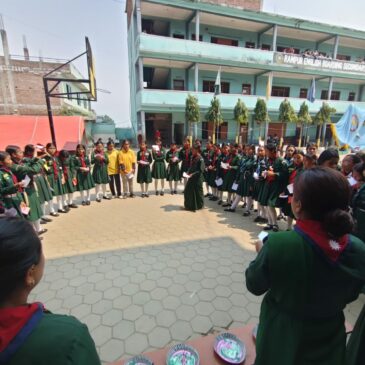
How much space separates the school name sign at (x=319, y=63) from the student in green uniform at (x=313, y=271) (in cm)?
2108

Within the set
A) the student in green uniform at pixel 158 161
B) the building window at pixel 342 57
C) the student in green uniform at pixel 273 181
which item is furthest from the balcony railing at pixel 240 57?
the student in green uniform at pixel 273 181

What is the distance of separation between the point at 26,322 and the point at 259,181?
5.33 metres

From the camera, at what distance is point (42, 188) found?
17.8 feet

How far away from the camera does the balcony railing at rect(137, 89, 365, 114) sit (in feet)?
53.7

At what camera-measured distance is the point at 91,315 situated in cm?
290

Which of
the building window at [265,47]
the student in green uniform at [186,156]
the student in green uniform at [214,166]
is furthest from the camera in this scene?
the building window at [265,47]

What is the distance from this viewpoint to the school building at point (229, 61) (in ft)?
53.6

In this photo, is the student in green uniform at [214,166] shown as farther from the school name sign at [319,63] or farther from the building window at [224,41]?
the building window at [224,41]

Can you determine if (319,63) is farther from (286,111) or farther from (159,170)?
(159,170)

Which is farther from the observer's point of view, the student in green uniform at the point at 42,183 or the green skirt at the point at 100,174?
the green skirt at the point at 100,174

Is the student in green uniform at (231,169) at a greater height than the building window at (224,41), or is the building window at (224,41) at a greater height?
the building window at (224,41)

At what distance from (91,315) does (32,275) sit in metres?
2.41

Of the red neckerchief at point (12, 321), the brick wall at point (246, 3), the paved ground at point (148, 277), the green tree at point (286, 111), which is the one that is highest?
the brick wall at point (246, 3)

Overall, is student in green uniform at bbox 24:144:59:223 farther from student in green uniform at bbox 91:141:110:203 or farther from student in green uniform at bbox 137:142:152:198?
student in green uniform at bbox 137:142:152:198
